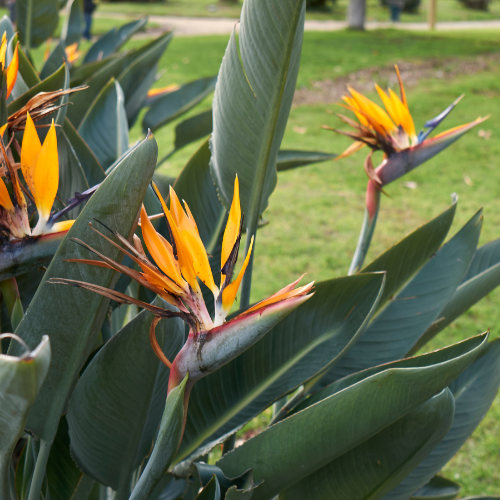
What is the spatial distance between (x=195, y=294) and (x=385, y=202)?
3.23 meters

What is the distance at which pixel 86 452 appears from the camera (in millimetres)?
593

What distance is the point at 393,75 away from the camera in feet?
21.0

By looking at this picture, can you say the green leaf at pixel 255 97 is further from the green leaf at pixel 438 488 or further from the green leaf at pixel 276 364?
the green leaf at pixel 438 488

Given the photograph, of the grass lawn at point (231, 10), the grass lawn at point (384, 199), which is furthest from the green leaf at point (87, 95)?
the grass lawn at point (231, 10)

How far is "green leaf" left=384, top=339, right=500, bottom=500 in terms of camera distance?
0.79 meters

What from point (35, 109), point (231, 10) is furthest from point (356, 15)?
point (35, 109)

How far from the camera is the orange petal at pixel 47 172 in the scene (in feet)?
1.45

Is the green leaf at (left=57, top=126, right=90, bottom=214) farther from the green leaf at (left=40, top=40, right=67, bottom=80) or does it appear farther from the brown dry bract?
the green leaf at (left=40, top=40, right=67, bottom=80)

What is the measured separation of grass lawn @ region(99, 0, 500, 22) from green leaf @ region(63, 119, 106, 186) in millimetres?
12385

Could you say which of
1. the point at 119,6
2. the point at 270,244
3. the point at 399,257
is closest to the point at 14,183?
the point at 399,257

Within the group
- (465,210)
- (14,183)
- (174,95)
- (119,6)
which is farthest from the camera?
(119,6)

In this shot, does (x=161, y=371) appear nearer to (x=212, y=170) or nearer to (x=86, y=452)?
(x=86, y=452)

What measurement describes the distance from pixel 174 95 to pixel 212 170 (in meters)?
0.82

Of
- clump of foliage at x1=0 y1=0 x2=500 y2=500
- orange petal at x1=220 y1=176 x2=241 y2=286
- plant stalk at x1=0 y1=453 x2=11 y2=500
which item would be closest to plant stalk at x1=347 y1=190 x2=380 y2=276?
clump of foliage at x1=0 y1=0 x2=500 y2=500
